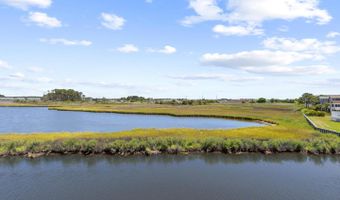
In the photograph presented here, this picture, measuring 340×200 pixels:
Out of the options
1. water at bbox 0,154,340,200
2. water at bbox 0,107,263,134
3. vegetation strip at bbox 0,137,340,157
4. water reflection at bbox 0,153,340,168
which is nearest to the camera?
water at bbox 0,154,340,200

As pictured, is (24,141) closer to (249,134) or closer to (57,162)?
(57,162)

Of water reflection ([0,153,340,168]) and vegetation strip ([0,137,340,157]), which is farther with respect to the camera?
vegetation strip ([0,137,340,157])

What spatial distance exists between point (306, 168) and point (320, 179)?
15.0 feet

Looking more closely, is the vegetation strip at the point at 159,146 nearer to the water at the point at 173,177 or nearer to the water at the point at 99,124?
the water at the point at 173,177

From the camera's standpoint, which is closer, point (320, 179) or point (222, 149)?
point (320, 179)

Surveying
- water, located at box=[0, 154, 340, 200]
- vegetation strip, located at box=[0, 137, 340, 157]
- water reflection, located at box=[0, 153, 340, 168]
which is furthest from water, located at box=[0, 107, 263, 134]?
water, located at box=[0, 154, 340, 200]

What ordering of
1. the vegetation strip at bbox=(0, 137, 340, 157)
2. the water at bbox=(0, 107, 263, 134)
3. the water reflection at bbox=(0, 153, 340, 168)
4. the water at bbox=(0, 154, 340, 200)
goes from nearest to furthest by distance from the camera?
the water at bbox=(0, 154, 340, 200), the water reflection at bbox=(0, 153, 340, 168), the vegetation strip at bbox=(0, 137, 340, 157), the water at bbox=(0, 107, 263, 134)

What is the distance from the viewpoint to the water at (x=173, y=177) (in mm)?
27672

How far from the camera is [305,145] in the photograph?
44688 mm

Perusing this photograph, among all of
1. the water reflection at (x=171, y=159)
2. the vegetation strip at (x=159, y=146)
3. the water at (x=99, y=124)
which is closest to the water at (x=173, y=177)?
the water reflection at (x=171, y=159)

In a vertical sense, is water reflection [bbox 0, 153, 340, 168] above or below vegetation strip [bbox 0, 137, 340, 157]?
below

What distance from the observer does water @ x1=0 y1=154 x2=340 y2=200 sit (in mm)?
27672

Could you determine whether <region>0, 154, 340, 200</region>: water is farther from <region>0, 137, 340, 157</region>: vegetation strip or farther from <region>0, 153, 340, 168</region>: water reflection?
<region>0, 137, 340, 157</region>: vegetation strip

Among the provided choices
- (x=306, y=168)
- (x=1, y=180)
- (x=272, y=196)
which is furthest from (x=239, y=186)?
(x=1, y=180)
